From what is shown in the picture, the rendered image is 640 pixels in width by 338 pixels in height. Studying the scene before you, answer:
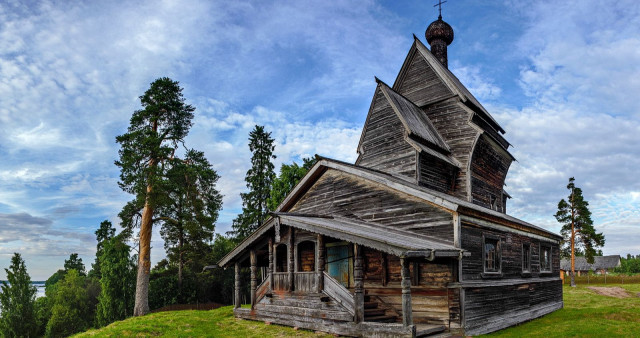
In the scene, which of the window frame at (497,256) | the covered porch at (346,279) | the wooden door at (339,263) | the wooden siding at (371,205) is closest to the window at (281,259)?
the covered porch at (346,279)

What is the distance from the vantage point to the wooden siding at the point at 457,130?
2117 cm

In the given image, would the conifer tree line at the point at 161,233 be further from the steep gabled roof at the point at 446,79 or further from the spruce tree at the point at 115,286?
the steep gabled roof at the point at 446,79

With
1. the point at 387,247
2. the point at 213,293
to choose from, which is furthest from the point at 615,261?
the point at 387,247

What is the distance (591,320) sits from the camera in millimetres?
17531

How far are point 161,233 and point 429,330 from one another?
32793mm

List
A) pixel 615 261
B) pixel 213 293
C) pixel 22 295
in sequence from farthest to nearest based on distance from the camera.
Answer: pixel 615 261, pixel 213 293, pixel 22 295

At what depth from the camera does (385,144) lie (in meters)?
20.7

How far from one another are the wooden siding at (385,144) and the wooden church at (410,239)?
0.06 m

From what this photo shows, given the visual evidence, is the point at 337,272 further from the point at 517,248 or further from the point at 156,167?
the point at 156,167

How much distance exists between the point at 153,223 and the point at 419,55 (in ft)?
69.7

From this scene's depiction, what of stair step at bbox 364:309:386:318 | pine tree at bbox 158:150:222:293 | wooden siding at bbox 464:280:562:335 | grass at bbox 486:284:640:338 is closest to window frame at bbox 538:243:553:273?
wooden siding at bbox 464:280:562:335

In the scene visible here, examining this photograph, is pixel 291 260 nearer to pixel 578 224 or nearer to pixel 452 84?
pixel 452 84

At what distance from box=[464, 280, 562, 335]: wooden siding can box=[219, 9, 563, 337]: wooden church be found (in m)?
0.05

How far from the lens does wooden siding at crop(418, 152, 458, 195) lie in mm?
19272
